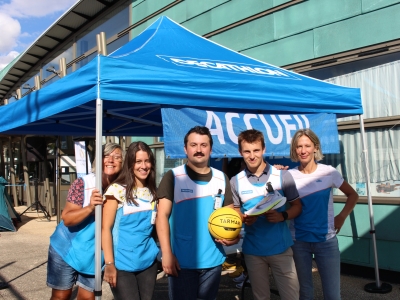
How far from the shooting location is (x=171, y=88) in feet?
10.7

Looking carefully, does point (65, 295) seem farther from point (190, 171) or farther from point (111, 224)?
point (190, 171)

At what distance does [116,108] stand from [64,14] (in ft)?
27.7

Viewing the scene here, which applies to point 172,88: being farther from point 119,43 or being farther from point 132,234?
point 119,43

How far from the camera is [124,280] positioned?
2.50 metres

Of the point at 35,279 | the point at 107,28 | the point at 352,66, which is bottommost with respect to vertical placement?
the point at 35,279

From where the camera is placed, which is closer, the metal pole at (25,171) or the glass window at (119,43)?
the glass window at (119,43)

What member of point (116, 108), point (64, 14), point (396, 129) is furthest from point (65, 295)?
point (64, 14)

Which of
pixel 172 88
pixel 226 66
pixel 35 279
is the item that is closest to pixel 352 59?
pixel 226 66

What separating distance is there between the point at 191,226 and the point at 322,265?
3.97ft

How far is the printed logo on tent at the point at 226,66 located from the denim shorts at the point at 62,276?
1.91 meters

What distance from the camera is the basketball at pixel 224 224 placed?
2.44m

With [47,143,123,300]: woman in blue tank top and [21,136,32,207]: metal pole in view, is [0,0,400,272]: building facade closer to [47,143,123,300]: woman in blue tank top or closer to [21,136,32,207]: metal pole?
[47,143,123,300]: woman in blue tank top

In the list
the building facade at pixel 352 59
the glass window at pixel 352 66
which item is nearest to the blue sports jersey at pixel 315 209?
the building facade at pixel 352 59

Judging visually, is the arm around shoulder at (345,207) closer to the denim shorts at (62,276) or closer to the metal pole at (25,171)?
the denim shorts at (62,276)
